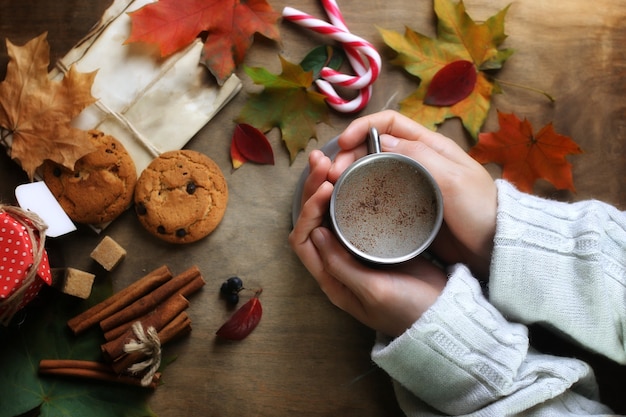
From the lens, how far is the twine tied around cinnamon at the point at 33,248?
107 cm

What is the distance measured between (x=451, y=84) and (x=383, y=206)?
1.47 ft

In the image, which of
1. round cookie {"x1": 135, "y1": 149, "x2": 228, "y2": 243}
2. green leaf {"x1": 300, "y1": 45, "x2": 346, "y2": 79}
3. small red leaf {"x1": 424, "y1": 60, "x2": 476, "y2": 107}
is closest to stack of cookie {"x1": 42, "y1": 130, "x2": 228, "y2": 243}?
round cookie {"x1": 135, "y1": 149, "x2": 228, "y2": 243}

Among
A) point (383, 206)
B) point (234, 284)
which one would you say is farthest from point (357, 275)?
point (234, 284)

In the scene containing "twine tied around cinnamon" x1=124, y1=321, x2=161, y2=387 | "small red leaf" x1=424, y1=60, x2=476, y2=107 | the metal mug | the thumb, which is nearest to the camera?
the metal mug

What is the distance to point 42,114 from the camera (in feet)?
4.13

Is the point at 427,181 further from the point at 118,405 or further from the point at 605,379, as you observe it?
the point at 118,405

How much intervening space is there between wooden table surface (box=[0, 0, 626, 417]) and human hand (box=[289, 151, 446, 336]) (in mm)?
198

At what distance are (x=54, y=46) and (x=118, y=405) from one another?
2.72 feet

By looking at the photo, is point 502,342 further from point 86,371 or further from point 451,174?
point 86,371

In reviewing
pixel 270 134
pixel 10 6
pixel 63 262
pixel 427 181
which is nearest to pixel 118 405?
pixel 63 262

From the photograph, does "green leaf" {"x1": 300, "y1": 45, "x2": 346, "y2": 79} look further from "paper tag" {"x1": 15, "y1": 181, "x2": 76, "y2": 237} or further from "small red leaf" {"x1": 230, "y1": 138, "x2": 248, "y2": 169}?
"paper tag" {"x1": 15, "y1": 181, "x2": 76, "y2": 237}

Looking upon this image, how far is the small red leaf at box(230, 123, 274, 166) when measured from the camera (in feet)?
4.33

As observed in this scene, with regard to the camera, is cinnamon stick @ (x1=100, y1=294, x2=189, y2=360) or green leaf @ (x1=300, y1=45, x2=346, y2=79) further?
green leaf @ (x1=300, y1=45, x2=346, y2=79)

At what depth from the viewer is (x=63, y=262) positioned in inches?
51.5
